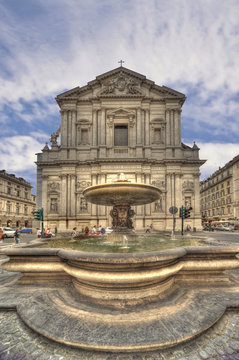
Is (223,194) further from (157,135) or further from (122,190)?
(122,190)

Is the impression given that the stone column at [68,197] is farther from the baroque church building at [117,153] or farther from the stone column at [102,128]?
the stone column at [102,128]

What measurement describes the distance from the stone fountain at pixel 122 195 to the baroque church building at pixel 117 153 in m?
15.3

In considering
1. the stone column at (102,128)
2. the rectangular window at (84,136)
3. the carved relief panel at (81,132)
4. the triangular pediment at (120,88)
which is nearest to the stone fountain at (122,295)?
the stone column at (102,128)

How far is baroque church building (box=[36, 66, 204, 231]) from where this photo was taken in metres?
22.4

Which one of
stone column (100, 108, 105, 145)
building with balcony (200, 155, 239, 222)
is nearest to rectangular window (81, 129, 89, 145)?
stone column (100, 108, 105, 145)

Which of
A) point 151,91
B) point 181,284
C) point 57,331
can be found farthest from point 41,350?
Result: point 151,91

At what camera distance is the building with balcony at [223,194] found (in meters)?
41.4

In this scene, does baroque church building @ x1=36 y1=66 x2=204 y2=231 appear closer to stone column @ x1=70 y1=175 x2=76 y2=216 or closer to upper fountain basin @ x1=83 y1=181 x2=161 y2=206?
stone column @ x1=70 y1=175 x2=76 y2=216

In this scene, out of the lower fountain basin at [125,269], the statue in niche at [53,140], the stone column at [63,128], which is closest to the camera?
the lower fountain basin at [125,269]

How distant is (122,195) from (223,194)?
159ft

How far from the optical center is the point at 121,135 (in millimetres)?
24688

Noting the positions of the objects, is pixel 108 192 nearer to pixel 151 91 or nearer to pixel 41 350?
pixel 41 350

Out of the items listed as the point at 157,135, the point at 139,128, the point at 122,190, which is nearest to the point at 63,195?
the point at 139,128

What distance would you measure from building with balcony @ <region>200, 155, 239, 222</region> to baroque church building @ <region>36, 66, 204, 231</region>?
22228mm
